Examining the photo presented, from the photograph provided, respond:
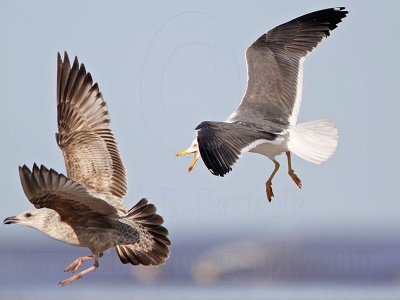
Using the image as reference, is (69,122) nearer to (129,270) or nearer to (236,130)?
(236,130)

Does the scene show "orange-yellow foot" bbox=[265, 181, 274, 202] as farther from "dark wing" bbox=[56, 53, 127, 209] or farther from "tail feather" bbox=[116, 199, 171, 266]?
"dark wing" bbox=[56, 53, 127, 209]

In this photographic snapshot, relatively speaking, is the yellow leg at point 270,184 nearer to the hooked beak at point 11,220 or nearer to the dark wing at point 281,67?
the dark wing at point 281,67

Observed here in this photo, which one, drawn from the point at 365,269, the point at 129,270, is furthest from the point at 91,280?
the point at 365,269

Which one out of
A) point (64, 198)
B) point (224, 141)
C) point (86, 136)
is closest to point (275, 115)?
point (224, 141)

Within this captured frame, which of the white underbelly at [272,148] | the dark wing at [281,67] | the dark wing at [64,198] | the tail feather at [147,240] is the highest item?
the dark wing at [281,67]

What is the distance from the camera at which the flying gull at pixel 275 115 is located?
1009cm

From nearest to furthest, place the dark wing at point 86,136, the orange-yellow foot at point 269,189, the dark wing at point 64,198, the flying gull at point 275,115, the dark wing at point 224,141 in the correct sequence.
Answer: the dark wing at point 64,198 → the dark wing at point 224,141 → the flying gull at point 275,115 → the dark wing at point 86,136 → the orange-yellow foot at point 269,189

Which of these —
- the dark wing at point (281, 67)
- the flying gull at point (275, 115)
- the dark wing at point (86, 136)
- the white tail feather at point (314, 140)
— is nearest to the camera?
the flying gull at point (275, 115)

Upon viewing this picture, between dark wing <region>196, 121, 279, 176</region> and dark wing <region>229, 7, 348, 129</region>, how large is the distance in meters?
0.61

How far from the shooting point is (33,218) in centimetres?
986

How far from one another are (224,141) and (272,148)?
3.03ft

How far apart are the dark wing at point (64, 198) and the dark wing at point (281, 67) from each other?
5.74 ft

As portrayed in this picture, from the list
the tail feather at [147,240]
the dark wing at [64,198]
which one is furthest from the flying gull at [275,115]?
the dark wing at [64,198]

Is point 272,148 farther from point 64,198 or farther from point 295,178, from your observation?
point 64,198
